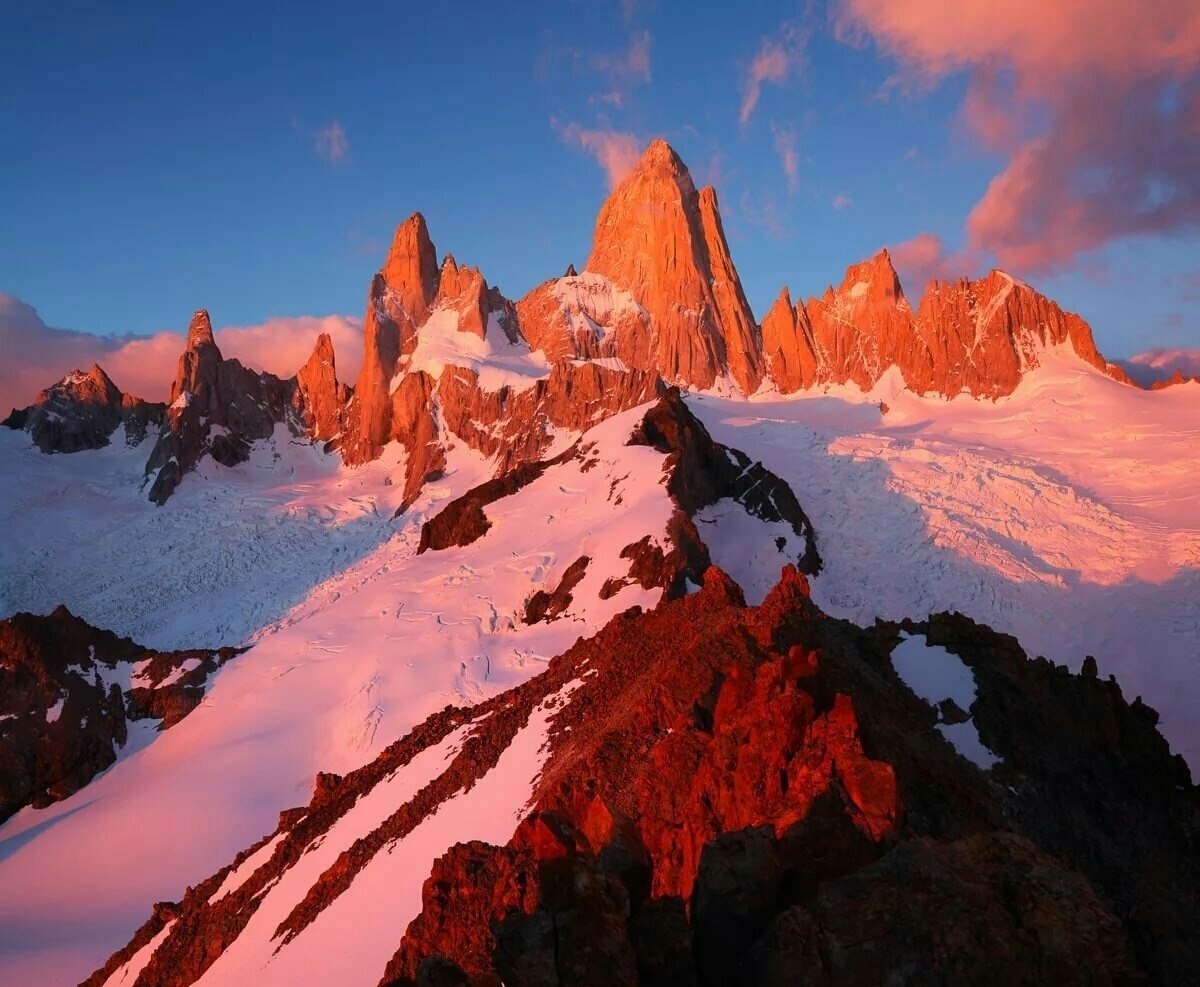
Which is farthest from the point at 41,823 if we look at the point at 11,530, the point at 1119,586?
the point at 11,530

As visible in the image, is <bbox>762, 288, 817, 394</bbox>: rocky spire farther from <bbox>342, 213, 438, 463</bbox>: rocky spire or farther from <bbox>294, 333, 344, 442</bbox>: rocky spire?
<bbox>294, 333, 344, 442</bbox>: rocky spire

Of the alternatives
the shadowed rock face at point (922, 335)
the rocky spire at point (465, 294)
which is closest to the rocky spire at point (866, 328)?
the shadowed rock face at point (922, 335)

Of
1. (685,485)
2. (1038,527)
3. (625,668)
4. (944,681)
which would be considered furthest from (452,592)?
(1038,527)

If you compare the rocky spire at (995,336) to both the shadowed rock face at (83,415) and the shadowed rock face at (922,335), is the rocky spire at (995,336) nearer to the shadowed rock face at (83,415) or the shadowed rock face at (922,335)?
the shadowed rock face at (922,335)

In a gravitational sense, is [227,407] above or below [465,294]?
below

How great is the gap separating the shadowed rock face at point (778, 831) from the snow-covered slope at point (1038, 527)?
19544mm

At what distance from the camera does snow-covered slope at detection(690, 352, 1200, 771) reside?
4141 centimetres

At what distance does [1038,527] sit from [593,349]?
238ft

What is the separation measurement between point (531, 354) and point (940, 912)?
11119 centimetres

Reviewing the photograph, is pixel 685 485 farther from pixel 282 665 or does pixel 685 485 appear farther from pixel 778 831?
pixel 778 831

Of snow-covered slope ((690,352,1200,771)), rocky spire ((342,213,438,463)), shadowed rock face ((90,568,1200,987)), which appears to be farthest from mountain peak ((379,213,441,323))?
shadowed rock face ((90,568,1200,987))

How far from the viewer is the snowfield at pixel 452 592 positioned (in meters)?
27.2

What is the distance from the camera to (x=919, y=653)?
72.2ft

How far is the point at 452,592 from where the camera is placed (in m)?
44.2
